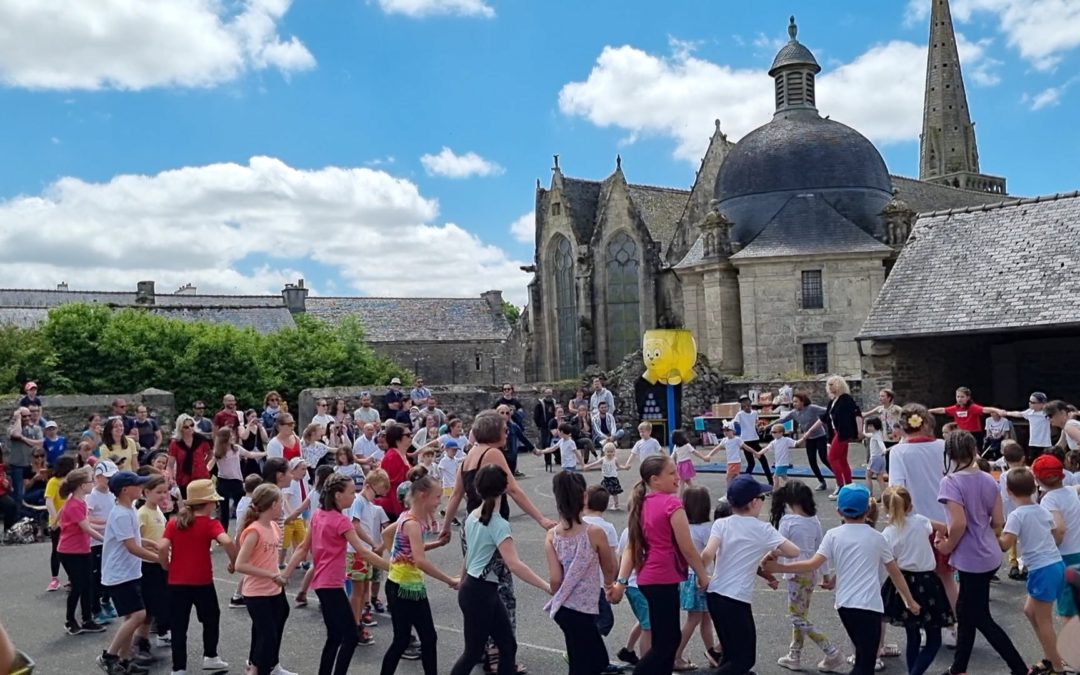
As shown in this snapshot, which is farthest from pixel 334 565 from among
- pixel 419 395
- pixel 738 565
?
pixel 419 395

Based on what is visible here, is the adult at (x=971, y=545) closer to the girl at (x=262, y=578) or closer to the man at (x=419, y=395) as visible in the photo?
the girl at (x=262, y=578)

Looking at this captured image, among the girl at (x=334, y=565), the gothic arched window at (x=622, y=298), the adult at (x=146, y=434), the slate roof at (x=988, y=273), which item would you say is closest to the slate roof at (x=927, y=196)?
the gothic arched window at (x=622, y=298)

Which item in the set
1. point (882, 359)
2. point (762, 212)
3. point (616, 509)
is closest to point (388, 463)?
point (616, 509)

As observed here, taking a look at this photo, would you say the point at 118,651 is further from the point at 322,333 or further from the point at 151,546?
the point at 322,333

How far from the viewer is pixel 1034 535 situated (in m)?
6.19

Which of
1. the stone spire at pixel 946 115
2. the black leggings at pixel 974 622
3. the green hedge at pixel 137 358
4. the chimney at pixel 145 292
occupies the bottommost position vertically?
the black leggings at pixel 974 622

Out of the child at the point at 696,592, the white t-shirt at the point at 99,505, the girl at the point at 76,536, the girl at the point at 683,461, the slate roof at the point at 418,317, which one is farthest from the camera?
the slate roof at the point at 418,317

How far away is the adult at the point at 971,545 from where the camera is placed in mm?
5988

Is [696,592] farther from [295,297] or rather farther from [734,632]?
[295,297]

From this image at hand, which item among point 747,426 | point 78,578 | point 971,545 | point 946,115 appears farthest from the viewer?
point 946,115

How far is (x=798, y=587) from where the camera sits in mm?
6559

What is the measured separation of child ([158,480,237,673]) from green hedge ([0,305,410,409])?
112 feet

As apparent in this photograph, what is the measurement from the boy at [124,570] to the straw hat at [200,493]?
65 centimetres

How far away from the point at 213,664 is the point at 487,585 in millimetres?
A: 2489
